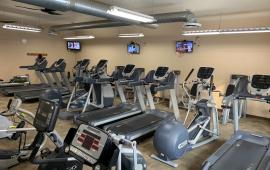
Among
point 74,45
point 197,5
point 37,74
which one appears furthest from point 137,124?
point 74,45

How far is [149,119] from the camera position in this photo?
A: 492 centimetres

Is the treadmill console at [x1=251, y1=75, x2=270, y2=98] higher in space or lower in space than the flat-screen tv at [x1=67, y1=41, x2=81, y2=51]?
lower

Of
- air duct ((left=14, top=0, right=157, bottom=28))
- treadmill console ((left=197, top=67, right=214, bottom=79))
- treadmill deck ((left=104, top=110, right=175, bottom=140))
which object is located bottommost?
treadmill deck ((left=104, top=110, right=175, bottom=140))

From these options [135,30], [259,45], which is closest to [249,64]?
[259,45]

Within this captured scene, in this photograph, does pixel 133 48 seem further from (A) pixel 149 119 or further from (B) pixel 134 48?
(A) pixel 149 119

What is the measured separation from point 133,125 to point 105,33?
6.28 metres

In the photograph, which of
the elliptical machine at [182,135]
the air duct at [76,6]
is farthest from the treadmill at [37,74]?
the elliptical machine at [182,135]

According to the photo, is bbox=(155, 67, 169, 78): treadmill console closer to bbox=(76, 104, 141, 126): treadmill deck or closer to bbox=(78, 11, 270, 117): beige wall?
bbox=(76, 104, 141, 126): treadmill deck

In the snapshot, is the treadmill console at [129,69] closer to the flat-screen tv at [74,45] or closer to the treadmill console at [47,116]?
the treadmill console at [47,116]

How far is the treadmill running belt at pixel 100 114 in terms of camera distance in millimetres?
4883

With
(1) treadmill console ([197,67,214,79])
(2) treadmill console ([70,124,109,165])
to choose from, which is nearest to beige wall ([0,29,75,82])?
(1) treadmill console ([197,67,214,79])

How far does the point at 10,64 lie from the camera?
9180mm

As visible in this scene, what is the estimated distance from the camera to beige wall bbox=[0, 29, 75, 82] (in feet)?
29.4

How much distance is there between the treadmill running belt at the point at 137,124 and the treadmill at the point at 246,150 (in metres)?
1.63
